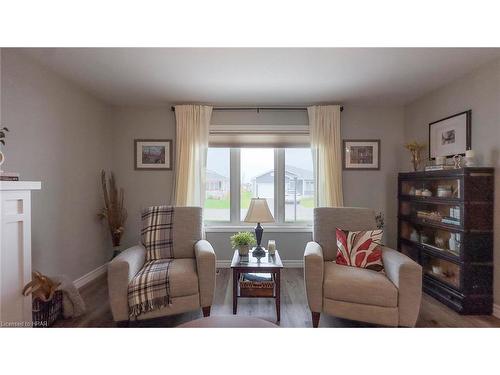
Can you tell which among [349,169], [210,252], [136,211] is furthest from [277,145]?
[136,211]

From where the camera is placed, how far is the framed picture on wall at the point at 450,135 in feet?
8.32

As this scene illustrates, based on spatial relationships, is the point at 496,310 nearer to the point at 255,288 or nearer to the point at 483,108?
the point at 483,108

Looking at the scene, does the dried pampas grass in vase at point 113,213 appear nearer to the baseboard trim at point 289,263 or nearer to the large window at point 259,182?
the large window at point 259,182

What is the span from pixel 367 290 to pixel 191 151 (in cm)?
265

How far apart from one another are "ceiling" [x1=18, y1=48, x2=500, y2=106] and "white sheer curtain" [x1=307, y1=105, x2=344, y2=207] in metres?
0.18

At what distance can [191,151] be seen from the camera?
3.46 m

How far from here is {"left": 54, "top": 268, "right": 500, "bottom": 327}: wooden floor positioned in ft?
6.85

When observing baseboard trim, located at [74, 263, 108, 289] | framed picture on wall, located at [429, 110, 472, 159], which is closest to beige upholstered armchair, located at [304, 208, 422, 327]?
framed picture on wall, located at [429, 110, 472, 159]

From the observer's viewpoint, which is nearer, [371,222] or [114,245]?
[371,222]

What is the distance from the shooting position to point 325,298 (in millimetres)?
1963

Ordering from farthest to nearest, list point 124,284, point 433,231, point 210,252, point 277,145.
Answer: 1. point 277,145
2. point 433,231
3. point 210,252
4. point 124,284

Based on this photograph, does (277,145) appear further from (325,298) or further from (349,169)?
(325,298)

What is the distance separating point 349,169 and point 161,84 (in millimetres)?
2710

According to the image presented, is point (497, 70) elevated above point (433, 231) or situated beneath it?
elevated above
